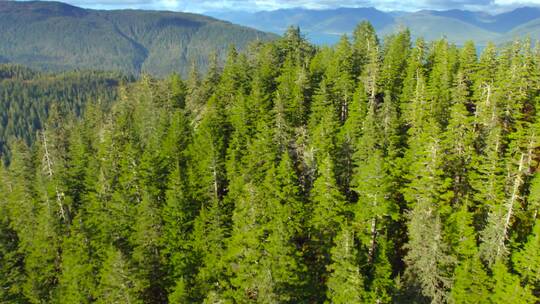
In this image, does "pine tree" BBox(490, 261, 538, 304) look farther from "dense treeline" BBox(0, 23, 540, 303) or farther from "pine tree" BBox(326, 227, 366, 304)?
"pine tree" BBox(326, 227, 366, 304)

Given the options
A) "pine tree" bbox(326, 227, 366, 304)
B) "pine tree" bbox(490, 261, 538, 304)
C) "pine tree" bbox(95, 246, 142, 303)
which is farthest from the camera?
"pine tree" bbox(95, 246, 142, 303)

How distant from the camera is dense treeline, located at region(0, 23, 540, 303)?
30.5 meters

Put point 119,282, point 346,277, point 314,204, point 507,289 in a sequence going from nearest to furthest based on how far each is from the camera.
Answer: point 507,289, point 346,277, point 119,282, point 314,204

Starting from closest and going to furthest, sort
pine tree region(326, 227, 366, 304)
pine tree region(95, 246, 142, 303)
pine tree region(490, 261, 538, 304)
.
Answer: pine tree region(490, 261, 538, 304) < pine tree region(326, 227, 366, 304) < pine tree region(95, 246, 142, 303)

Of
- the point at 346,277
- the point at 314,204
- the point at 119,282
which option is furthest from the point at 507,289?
the point at 119,282

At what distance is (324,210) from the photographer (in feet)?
112

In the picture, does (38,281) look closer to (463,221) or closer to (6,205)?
(6,205)

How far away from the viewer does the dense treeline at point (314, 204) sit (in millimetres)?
30469

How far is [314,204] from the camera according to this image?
3597 centimetres

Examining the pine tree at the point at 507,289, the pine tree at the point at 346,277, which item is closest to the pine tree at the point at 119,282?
the pine tree at the point at 346,277

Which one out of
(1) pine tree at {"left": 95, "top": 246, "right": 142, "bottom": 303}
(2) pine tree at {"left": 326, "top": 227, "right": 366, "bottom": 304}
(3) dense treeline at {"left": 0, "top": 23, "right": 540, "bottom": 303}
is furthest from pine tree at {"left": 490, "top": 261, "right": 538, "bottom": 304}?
(1) pine tree at {"left": 95, "top": 246, "right": 142, "bottom": 303}

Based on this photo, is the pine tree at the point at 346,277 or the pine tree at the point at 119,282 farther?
the pine tree at the point at 119,282

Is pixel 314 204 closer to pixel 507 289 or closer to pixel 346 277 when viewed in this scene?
pixel 346 277

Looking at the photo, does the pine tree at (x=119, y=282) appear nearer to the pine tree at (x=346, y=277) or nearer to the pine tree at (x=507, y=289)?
the pine tree at (x=346, y=277)
